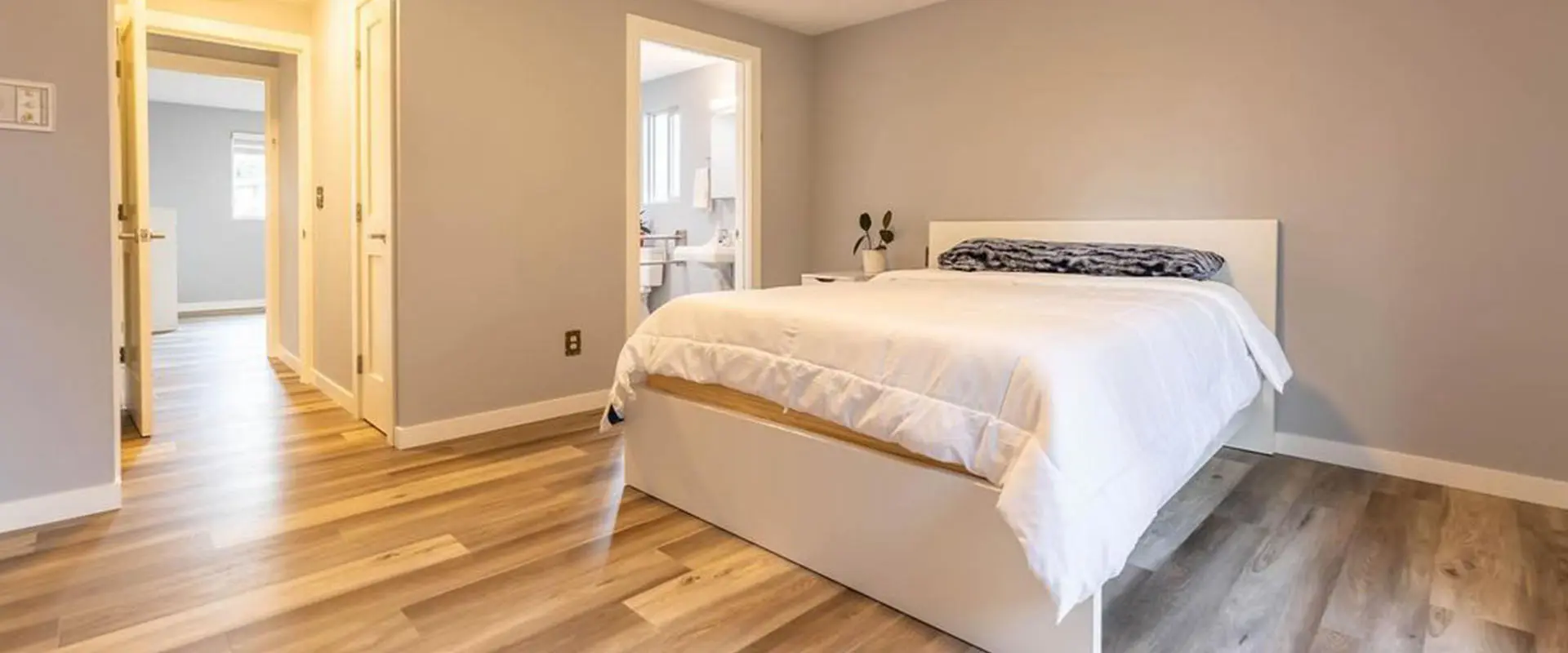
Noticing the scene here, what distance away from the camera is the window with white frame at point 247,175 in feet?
26.2

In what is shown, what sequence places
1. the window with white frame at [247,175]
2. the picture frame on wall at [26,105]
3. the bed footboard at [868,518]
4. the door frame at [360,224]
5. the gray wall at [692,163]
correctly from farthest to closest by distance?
1. the window with white frame at [247,175]
2. the gray wall at [692,163]
3. the door frame at [360,224]
4. the picture frame on wall at [26,105]
5. the bed footboard at [868,518]

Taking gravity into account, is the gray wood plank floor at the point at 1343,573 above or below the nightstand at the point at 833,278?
below

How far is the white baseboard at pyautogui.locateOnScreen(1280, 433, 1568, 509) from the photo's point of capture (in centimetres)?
256

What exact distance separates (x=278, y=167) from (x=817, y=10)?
3385 millimetres

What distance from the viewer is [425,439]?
3201mm

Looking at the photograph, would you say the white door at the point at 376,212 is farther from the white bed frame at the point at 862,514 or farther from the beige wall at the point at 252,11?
the white bed frame at the point at 862,514

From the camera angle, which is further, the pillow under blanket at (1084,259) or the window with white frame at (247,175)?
the window with white frame at (247,175)

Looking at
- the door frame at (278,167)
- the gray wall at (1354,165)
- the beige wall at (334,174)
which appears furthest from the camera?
the door frame at (278,167)

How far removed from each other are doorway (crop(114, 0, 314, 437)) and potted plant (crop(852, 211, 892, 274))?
120 inches

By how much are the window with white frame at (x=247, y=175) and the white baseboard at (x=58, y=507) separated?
6648mm

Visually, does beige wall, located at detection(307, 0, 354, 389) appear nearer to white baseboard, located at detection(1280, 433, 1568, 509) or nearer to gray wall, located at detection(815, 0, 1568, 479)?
gray wall, located at detection(815, 0, 1568, 479)

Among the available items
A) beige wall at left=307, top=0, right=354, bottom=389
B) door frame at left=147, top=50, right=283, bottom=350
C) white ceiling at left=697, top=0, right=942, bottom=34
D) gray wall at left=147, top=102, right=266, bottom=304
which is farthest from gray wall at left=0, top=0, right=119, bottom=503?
gray wall at left=147, top=102, right=266, bottom=304

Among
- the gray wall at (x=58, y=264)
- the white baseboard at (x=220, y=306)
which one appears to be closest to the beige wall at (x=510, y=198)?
the gray wall at (x=58, y=264)

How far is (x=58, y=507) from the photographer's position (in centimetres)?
231
